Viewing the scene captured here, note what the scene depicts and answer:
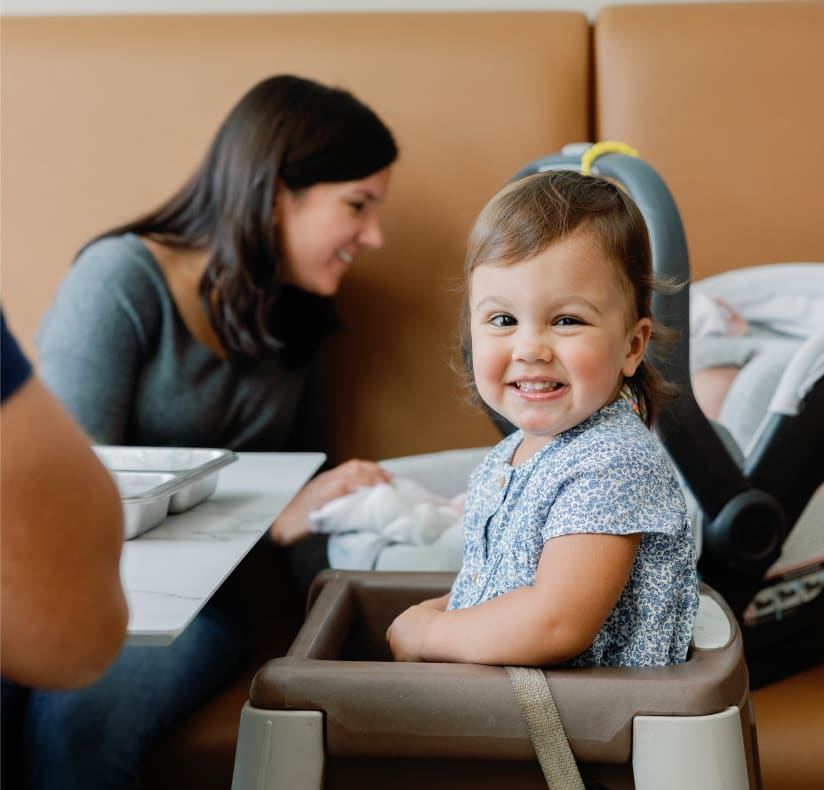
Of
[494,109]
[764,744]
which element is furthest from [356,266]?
[764,744]

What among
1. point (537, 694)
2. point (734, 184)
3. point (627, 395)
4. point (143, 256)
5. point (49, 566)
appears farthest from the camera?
point (734, 184)

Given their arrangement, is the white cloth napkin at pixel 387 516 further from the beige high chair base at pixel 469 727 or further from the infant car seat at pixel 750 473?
the beige high chair base at pixel 469 727

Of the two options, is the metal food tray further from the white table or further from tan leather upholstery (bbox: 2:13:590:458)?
tan leather upholstery (bbox: 2:13:590:458)

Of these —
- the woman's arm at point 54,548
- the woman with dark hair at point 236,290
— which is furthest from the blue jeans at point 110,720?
the woman's arm at point 54,548

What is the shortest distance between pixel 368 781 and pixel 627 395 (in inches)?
16.5

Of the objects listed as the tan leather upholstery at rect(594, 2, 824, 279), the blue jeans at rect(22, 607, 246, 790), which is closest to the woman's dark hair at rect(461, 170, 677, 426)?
the blue jeans at rect(22, 607, 246, 790)

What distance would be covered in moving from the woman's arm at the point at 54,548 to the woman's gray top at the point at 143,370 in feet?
3.04

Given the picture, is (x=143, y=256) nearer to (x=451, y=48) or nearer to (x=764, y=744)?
(x=451, y=48)

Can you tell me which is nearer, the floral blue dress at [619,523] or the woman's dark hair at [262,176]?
the floral blue dress at [619,523]

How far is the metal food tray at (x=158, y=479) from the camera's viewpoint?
881 millimetres

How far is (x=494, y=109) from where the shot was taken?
1.70 metres

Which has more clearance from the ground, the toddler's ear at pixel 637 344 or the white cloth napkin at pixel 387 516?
the toddler's ear at pixel 637 344

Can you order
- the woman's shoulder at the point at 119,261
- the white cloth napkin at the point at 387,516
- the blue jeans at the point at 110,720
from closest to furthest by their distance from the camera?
the blue jeans at the point at 110,720, the white cloth napkin at the point at 387,516, the woman's shoulder at the point at 119,261

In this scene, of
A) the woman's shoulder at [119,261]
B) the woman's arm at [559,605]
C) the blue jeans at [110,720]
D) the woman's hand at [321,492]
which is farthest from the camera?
the woman's shoulder at [119,261]
